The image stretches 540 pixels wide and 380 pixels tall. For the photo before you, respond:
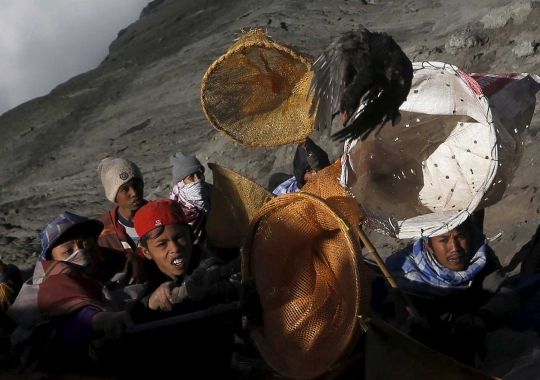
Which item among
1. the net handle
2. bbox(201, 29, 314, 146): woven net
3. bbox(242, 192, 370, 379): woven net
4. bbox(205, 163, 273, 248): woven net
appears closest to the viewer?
bbox(242, 192, 370, 379): woven net

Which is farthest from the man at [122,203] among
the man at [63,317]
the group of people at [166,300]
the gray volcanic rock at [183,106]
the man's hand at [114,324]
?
the gray volcanic rock at [183,106]

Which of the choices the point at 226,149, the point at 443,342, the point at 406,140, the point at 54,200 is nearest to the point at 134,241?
the point at 406,140

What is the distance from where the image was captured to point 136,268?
3.67 m

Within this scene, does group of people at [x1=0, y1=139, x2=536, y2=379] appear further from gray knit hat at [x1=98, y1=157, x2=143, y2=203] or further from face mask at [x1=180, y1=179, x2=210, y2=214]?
face mask at [x1=180, y1=179, x2=210, y2=214]

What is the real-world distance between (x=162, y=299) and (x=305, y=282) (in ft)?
1.95

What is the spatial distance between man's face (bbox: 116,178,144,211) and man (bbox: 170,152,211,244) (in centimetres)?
23

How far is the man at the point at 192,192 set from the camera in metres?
4.75

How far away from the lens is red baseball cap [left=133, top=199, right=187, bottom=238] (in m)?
3.63

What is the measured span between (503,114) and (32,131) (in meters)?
12.9

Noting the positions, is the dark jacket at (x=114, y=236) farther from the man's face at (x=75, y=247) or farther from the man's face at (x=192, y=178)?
the man's face at (x=75, y=247)

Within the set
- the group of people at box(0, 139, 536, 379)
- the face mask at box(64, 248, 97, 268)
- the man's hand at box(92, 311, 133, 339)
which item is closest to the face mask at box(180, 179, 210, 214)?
the group of people at box(0, 139, 536, 379)

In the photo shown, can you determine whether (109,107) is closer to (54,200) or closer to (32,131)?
(32,131)

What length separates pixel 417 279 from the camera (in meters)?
3.54

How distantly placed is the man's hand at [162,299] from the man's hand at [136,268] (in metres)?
0.37
